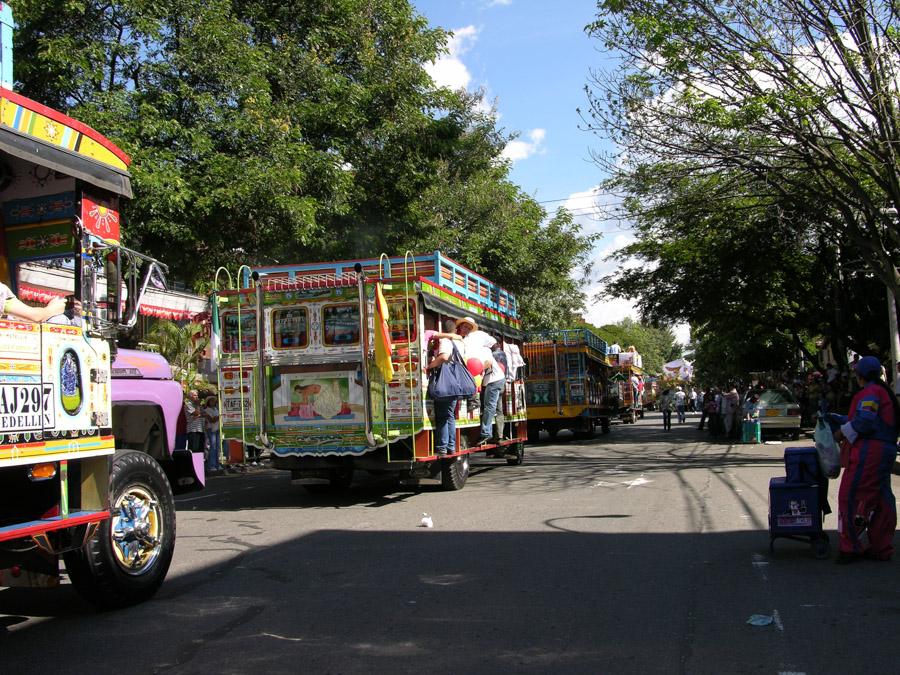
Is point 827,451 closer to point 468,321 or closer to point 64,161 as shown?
point 468,321

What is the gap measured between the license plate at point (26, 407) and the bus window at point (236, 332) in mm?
6584

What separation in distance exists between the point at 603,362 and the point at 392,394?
1960 cm

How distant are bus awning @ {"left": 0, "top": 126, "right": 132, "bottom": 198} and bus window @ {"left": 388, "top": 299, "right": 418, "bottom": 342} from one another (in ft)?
18.8

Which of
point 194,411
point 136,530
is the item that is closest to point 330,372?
point 136,530

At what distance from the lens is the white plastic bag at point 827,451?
728 centimetres

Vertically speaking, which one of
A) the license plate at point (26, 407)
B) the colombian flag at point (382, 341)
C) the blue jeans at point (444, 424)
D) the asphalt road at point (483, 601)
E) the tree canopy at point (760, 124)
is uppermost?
the tree canopy at point (760, 124)

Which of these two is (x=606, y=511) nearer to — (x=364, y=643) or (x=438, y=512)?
(x=438, y=512)

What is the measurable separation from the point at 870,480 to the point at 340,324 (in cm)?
676

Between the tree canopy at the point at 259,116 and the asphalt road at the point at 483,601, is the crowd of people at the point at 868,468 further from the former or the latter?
the tree canopy at the point at 259,116

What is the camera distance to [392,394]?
36.5ft

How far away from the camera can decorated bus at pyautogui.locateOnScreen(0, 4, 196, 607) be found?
4.86m

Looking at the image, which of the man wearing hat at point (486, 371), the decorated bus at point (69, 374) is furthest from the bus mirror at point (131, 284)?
the man wearing hat at point (486, 371)

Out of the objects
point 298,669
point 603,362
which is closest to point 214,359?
point 298,669

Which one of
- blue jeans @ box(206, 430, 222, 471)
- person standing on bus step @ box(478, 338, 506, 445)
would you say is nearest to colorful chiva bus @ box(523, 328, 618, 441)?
blue jeans @ box(206, 430, 222, 471)
